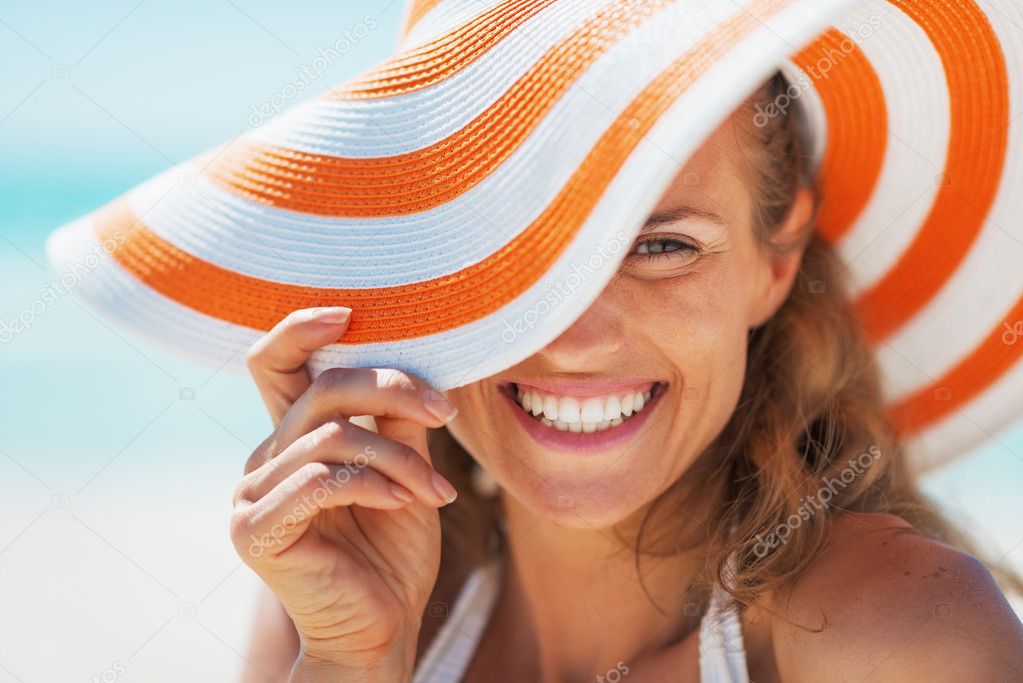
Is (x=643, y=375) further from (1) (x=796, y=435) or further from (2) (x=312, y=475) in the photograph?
(2) (x=312, y=475)

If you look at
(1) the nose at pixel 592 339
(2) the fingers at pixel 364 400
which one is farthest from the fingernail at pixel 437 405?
(1) the nose at pixel 592 339

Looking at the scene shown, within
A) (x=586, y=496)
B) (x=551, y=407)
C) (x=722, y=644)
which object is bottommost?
(x=722, y=644)

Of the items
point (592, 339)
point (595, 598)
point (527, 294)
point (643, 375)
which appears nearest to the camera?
point (527, 294)

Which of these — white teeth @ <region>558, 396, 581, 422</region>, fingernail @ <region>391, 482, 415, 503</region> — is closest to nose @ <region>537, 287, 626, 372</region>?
white teeth @ <region>558, 396, 581, 422</region>

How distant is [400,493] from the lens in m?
1.52

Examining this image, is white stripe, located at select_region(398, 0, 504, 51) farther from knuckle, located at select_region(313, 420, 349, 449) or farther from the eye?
knuckle, located at select_region(313, 420, 349, 449)

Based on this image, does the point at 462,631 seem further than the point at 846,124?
Yes

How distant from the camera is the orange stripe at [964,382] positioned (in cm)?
188

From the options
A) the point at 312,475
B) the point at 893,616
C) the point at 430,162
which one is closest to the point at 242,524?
the point at 312,475

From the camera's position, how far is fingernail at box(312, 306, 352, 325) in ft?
Result: 4.69

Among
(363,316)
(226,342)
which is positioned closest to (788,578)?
(363,316)

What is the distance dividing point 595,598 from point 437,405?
3.03 feet

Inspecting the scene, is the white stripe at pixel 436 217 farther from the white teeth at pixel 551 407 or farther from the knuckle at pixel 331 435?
the white teeth at pixel 551 407

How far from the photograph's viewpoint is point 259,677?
224 centimetres
